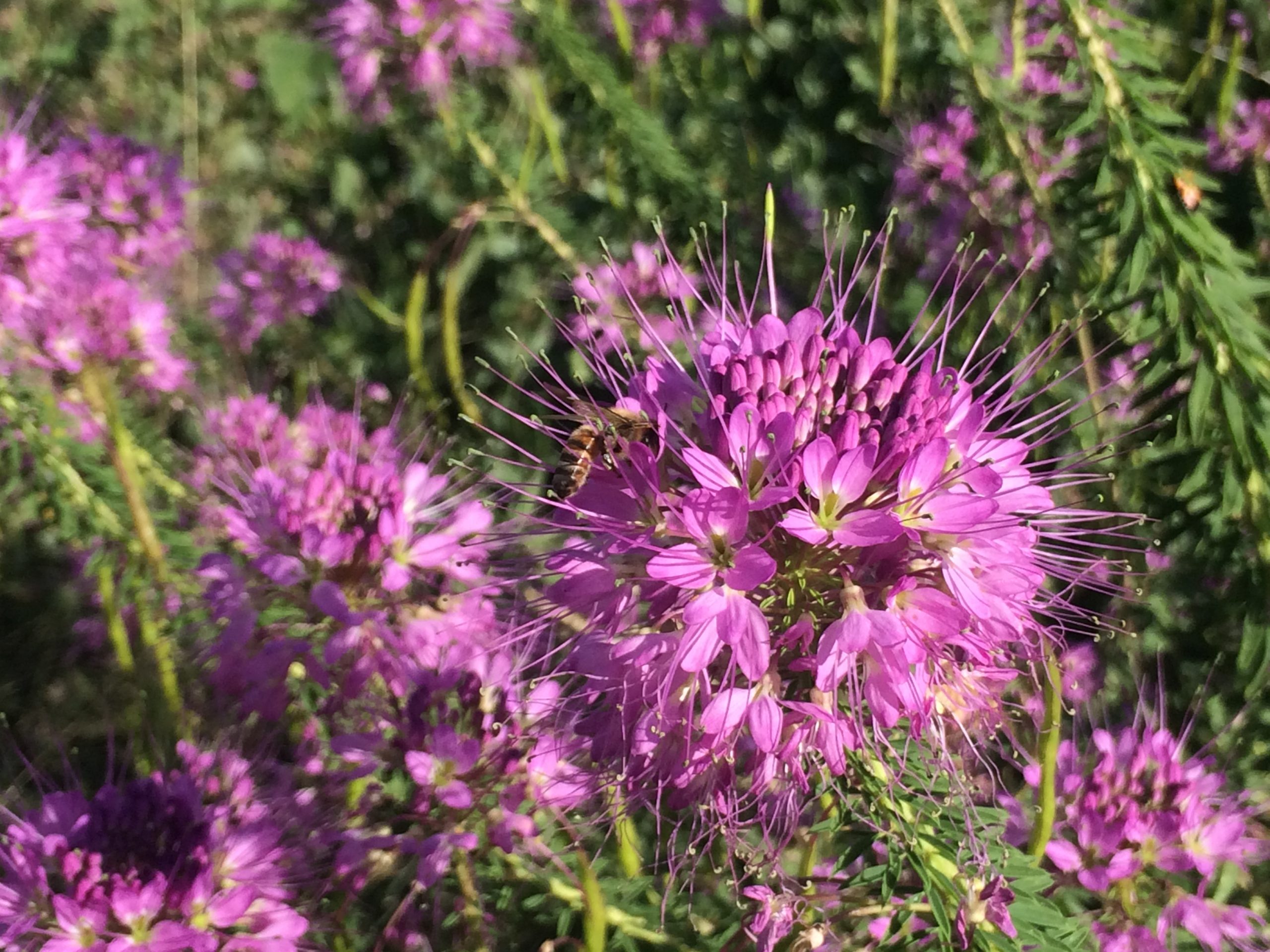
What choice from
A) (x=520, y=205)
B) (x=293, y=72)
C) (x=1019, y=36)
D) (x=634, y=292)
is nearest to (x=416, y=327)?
(x=520, y=205)

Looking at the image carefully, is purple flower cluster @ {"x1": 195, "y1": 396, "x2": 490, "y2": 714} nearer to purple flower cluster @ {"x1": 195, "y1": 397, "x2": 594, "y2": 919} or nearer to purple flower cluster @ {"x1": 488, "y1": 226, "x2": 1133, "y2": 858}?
purple flower cluster @ {"x1": 195, "y1": 397, "x2": 594, "y2": 919}

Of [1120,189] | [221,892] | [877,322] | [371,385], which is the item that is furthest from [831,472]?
[371,385]

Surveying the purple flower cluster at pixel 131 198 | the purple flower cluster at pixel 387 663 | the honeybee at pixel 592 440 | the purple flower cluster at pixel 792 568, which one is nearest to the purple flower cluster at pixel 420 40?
the purple flower cluster at pixel 131 198

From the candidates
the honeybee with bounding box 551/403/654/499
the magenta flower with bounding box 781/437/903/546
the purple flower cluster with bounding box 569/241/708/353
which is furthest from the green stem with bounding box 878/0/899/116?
the magenta flower with bounding box 781/437/903/546

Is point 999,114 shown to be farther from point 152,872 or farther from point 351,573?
point 152,872

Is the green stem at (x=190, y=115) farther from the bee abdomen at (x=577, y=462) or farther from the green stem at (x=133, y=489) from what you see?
the bee abdomen at (x=577, y=462)

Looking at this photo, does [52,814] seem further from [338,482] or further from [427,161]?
[427,161]
